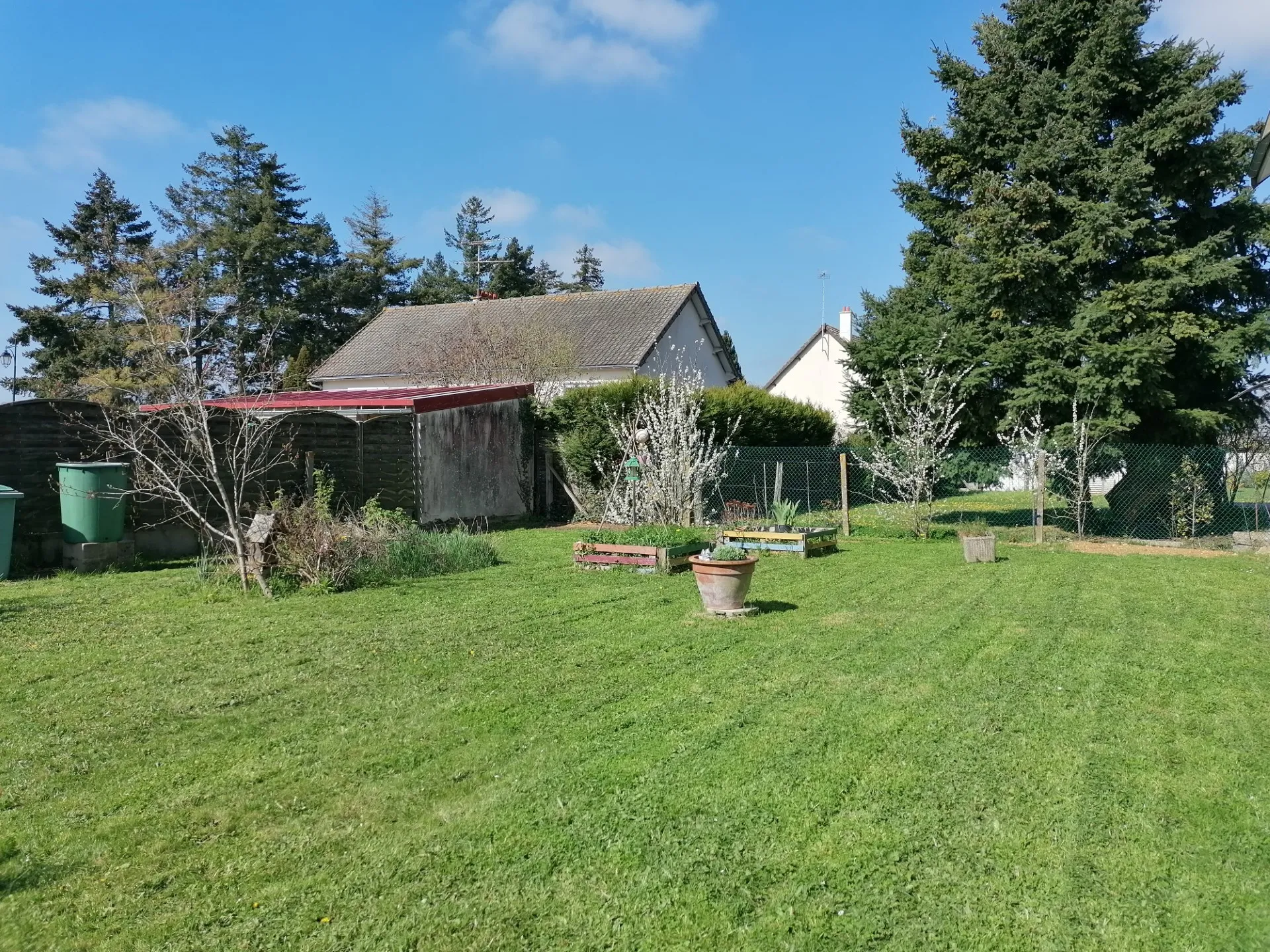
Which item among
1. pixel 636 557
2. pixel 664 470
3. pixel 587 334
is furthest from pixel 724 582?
pixel 587 334

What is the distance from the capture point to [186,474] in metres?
11.5

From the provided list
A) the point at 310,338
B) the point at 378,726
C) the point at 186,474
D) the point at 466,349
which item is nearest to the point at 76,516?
the point at 186,474

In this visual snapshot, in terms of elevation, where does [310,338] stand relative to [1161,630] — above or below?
above

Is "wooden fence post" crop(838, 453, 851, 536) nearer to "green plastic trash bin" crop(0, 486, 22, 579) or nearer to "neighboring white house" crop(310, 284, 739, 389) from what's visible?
"neighboring white house" crop(310, 284, 739, 389)

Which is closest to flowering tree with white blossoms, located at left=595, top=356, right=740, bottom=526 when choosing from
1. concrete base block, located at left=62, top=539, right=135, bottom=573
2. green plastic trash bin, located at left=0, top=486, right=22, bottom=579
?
concrete base block, located at left=62, top=539, right=135, bottom=573

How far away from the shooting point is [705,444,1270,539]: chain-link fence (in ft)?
46.6

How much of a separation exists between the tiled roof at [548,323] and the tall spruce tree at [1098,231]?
11487 mm

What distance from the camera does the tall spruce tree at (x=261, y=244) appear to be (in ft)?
126

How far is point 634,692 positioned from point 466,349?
722 inches

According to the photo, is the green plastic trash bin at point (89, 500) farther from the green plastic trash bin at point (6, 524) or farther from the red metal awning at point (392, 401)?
the red metal awning at point (392, 401)

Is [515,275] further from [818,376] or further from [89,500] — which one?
[89,500]

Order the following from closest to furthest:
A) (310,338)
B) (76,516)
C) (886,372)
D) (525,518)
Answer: (76,516)
(886,372)
(525,518)
(310,338)

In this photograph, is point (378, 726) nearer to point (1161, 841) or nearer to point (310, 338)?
point (1161, 841)

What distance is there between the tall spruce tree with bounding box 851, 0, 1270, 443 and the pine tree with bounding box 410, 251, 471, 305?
35561mm
